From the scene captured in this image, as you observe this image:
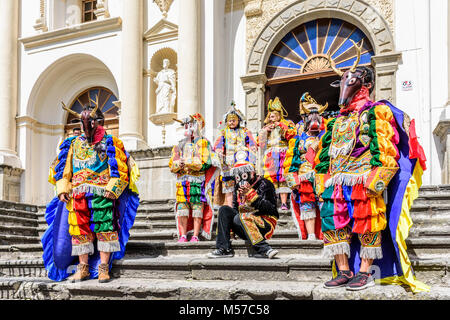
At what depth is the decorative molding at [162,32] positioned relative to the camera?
13260 millimetres

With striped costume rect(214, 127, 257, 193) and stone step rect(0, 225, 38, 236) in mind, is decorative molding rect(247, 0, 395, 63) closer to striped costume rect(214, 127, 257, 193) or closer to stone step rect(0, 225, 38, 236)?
striped costume rect(214, 127, 257, 193)

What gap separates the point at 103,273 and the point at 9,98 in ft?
36.5

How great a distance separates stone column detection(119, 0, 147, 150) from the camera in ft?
42.5

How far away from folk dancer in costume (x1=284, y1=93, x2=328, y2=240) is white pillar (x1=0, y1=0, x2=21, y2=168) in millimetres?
10023

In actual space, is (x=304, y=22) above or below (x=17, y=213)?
above

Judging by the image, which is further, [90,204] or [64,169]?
[64,169]

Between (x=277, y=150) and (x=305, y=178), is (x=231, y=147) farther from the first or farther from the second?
(x=305, y=178)

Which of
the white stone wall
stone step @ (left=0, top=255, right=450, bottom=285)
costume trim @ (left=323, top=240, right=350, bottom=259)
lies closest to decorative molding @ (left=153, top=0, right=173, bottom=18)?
the white stone wall

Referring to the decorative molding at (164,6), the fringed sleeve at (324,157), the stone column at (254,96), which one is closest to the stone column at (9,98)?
the decorative molding at (164,6)

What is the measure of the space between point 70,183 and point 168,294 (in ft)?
6.15

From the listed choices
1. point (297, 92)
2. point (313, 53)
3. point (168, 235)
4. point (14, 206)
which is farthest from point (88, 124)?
point (297, 92)

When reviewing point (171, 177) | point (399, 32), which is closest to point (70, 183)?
point (171, 177)

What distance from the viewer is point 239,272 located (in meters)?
5.20
